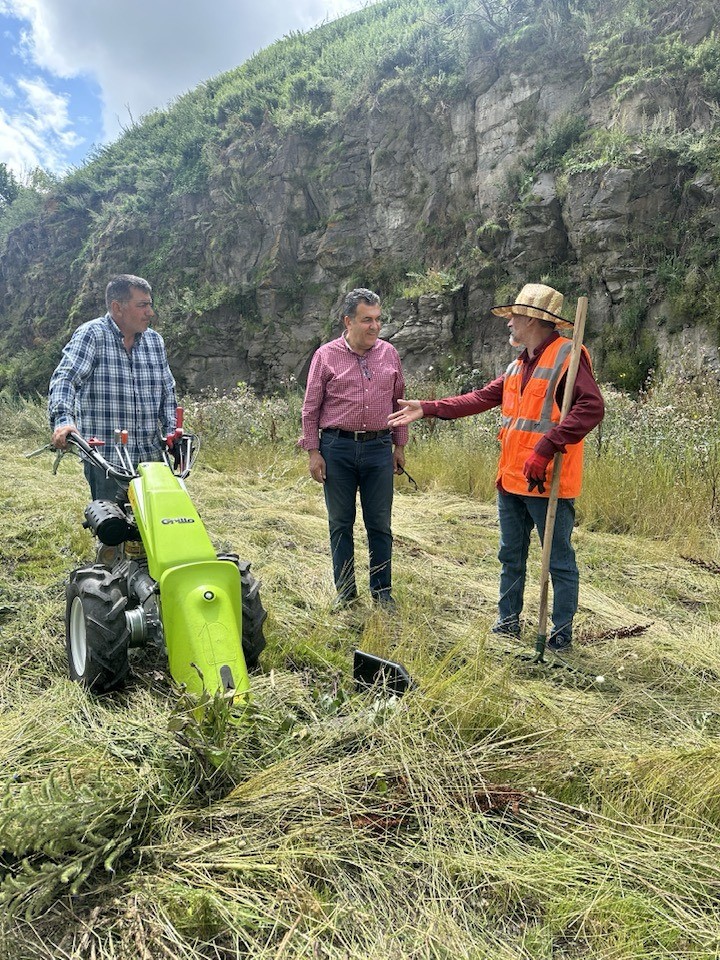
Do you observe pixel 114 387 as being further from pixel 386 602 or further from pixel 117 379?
pixel 386 602

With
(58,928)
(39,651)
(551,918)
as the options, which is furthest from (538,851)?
(39,651)

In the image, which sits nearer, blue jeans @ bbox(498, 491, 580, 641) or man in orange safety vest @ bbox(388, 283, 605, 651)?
man in orange safety vest @ bbox(388, 283, 605, 651)

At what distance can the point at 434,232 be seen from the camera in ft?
49.2

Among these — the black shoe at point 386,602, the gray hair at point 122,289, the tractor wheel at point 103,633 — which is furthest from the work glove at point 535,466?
the gray hair at point 122,289

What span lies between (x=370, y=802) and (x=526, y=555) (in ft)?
5.62

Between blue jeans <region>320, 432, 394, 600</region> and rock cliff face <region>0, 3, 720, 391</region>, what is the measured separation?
17.3 feet

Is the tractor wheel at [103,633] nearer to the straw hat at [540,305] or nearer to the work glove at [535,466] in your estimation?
the work glove at [535,466]

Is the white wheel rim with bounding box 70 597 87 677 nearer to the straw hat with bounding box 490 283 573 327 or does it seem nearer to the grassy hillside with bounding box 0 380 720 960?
the grassy hillside with bounding box 0 380 720 960

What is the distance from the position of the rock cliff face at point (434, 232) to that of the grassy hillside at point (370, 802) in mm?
6017

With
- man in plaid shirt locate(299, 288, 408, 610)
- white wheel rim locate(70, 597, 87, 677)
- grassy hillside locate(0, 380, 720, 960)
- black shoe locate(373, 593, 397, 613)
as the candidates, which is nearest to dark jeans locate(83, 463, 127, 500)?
grassy hillside locate(0, 380, 720, 960)

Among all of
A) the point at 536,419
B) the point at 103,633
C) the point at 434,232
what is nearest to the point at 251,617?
the point at 103,633

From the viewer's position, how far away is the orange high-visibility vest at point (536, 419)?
3.03 metres

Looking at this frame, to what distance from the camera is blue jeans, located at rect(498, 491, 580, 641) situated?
10.3ft

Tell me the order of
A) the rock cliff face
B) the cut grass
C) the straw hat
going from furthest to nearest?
the rock cliff face
the straw hat
the cut grass
